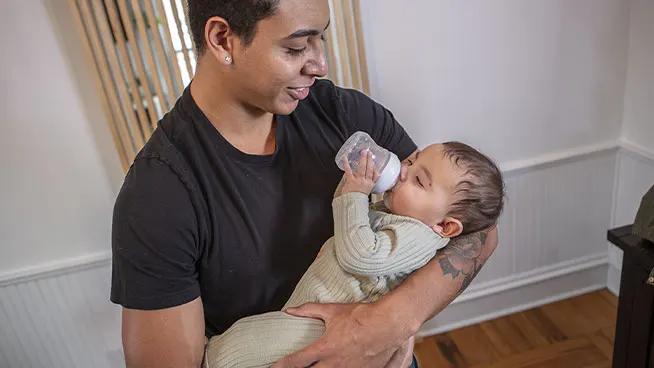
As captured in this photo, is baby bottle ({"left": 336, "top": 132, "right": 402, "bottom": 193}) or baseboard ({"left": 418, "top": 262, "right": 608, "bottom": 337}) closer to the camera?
baby bottle ({"left": 336, "top": 132, "right": 402, "bottom": 193})

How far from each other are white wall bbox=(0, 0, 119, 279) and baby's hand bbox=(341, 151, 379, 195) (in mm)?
873

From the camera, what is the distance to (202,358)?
986mm

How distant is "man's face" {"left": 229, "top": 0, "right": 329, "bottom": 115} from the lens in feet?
2.91

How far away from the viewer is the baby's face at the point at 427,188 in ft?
3.58

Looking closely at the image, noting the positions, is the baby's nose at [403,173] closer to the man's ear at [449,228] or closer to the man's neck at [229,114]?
the man's ear at [449,228]

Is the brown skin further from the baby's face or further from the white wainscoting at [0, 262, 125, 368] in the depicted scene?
the white wainscoting at [0, 262, 125, 368]

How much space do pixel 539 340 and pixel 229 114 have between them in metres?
1.63

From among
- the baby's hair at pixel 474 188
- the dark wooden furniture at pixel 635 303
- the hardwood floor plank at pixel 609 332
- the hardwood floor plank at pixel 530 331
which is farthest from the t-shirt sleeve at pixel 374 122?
the hardwood floor plank at pixel 609 332

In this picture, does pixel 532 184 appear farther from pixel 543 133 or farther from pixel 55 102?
pixel 55 102

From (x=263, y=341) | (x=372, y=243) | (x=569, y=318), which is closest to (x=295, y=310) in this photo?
(x=263, y=341)

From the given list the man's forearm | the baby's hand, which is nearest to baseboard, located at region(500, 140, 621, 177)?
the man's forearm

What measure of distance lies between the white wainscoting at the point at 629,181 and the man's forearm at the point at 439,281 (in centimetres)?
104

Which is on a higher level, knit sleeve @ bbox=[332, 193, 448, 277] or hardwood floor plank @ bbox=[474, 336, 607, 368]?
knit sleeve @ bbox=[332, 193, 448, 277]

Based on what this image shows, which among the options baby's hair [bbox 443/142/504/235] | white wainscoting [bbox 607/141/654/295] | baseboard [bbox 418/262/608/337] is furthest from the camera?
baseboard [bbox 418/262/608/337]
